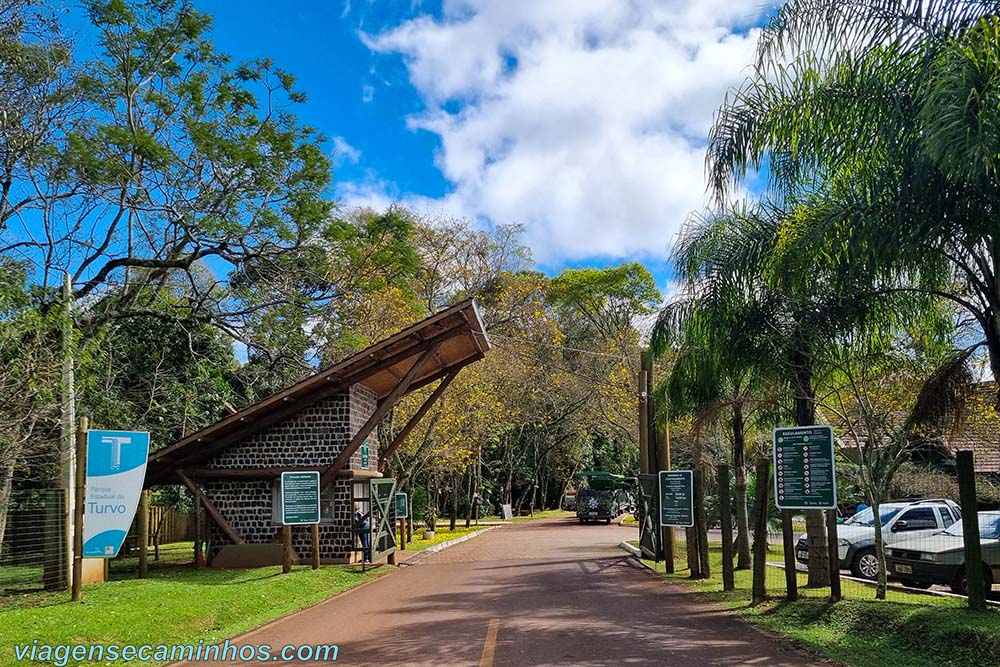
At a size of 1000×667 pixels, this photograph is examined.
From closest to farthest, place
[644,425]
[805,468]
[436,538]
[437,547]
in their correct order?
[805,468] → [644,425] → [437,547] → [436,538]

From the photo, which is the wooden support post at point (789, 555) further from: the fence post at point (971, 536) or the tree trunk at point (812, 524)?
the fence post at point (971, 536)

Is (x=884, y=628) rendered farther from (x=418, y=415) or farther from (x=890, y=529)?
(x=418, y=415)

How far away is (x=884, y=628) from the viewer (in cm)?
961

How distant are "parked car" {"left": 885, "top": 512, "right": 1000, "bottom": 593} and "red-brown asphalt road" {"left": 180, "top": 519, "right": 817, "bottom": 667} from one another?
160 inches

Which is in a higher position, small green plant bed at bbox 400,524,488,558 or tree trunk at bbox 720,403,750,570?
tree trunk at bbox 720,403,750,570

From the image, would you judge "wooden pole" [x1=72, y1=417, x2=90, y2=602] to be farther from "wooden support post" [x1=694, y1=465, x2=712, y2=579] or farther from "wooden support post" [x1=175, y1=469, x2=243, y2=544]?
"wooden support post" [x1=694, y1=465, x2=712, y2=579]

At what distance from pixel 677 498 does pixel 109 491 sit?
34.2 feet

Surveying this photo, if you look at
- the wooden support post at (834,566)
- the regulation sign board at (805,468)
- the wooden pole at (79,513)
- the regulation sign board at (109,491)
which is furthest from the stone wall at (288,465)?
the wooden support post at (834,566)

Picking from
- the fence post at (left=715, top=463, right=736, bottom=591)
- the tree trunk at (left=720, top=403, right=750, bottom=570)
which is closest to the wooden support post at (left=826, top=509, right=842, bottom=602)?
the fence post at (left=715, top=463, right=736, bottom=591)

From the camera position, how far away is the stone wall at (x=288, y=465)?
21.2 metres

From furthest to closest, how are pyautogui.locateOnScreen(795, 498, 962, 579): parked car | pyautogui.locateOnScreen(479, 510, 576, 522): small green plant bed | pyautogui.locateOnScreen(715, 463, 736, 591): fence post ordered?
pyautogui.locateOnScreen(479, 510, 576, 522): small green plant bed → pyautogui.locateOnScreen(795, 498, 962, 579): parked car → pyautogui.locateOnScreen(715, 463, 736, 591): fence post

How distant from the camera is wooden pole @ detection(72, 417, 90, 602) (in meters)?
12.3

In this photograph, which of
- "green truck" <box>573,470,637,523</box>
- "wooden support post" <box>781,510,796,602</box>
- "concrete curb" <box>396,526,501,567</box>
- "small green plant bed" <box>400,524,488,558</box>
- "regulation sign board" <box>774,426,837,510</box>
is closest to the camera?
"regulation sign board" <box>774,426,837,510</box>

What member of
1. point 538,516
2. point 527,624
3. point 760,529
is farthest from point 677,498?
point 538,516
